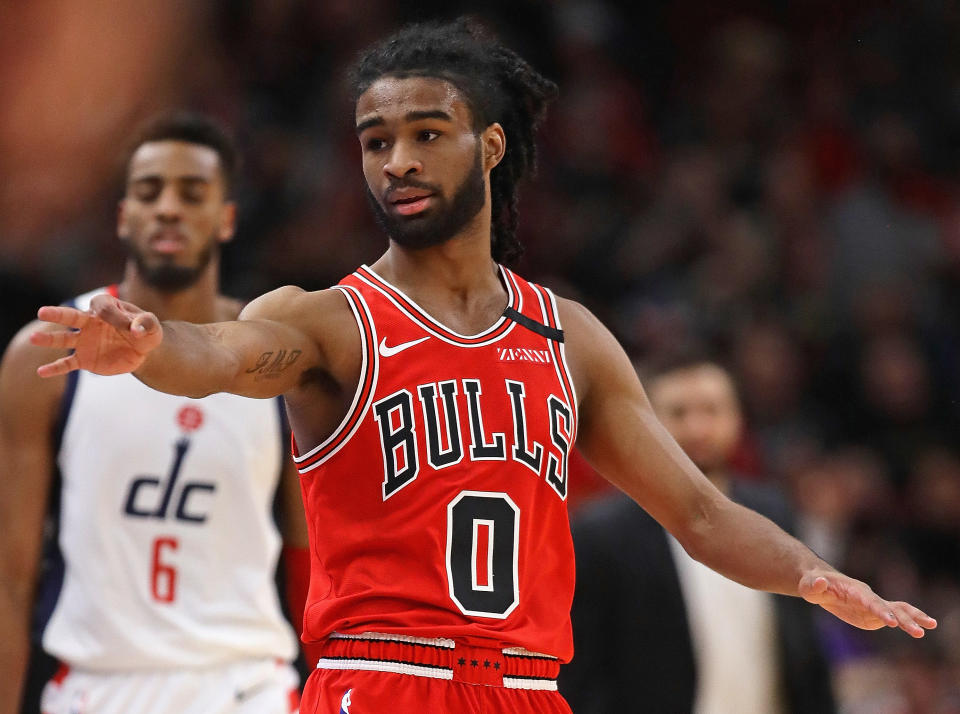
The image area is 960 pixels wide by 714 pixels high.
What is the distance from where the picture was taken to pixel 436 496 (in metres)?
3.76

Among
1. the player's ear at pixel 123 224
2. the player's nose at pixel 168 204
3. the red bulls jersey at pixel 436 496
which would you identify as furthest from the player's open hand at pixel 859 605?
the player's ear at pixel 123 224

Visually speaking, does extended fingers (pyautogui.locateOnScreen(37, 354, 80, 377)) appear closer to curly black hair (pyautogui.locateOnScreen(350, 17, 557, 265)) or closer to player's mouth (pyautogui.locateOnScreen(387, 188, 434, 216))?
player's mouth (pyautogui.locateOnScreen(387, 188, 434, 216))

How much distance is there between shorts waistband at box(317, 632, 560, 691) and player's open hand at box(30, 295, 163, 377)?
1028 millimetres

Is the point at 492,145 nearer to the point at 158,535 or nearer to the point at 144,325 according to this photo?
the point at 144,325

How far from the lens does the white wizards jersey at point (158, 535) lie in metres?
5.41

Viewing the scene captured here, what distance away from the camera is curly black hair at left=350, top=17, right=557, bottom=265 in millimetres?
4066

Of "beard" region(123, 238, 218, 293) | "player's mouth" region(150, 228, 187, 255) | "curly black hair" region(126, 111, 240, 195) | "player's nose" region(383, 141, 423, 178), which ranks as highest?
"curly black hair" region(126, 111, 240, 195)

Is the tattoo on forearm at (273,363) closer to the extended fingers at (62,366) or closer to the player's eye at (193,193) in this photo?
the extended fingers at (62,366)

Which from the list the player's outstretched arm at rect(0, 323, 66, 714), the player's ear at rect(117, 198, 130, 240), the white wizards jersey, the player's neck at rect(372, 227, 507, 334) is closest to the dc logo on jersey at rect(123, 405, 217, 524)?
the white wizards jersey

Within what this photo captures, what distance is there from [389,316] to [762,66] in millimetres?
8918

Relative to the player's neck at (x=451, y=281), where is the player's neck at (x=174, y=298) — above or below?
above

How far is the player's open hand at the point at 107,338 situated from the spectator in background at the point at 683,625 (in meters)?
3.36

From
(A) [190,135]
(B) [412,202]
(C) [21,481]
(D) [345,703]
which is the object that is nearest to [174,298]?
(A) [190,135]

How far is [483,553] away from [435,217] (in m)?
0.90
